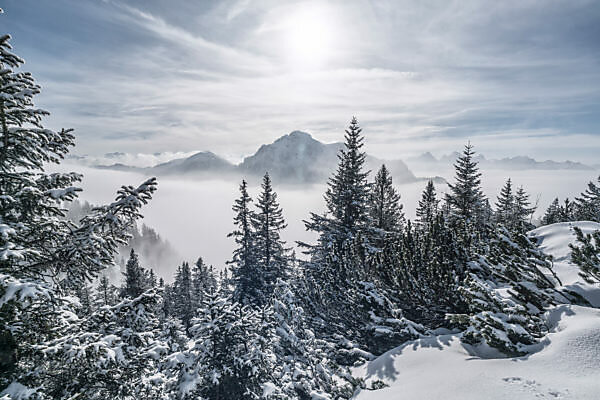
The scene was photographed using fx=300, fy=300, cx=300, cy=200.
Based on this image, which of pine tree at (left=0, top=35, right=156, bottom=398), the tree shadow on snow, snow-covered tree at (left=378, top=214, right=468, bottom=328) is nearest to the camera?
pine tree at (left=0, top=35, right=156, bottom=398)

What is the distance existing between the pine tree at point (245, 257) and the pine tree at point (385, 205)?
1064 cm

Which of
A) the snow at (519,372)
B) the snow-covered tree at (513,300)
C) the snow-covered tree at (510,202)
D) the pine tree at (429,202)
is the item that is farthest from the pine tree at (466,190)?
the snow at (519,372)

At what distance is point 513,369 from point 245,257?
890 inches

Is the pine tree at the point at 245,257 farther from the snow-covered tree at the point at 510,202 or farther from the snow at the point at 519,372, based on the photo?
the snow-covered tree at the point at 510,202

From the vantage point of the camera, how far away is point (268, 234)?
26641 millimetres

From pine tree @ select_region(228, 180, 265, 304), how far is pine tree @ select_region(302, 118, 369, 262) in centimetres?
693

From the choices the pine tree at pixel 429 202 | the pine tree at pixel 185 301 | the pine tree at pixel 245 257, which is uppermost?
the pine tree at pixel 429 202

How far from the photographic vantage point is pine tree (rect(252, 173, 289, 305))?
2594 centimetres

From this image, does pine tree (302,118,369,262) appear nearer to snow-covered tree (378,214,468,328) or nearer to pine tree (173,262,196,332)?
snow-covered tree (378,214,468,328)

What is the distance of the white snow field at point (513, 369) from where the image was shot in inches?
139

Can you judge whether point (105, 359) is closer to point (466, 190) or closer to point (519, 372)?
point (519, 372)

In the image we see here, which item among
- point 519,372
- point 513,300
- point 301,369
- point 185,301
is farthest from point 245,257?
point 185,301

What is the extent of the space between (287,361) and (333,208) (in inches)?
455

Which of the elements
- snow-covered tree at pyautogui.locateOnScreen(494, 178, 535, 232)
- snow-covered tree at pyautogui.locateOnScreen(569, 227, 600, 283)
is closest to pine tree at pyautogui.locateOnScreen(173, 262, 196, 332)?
snow-covered tree at pyautogui.locateOnScreen(494, 178, 535, 232)
